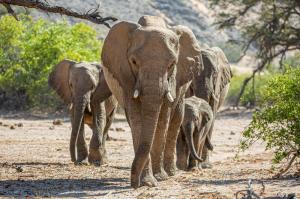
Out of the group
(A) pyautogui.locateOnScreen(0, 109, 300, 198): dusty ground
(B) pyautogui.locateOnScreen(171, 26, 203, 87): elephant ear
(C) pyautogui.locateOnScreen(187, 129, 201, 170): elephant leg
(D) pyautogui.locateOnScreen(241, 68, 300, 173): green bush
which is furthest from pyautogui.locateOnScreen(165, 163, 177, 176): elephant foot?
(C) pyautogui.locateOnScreen(187, 129, 201, 170): elephant leg

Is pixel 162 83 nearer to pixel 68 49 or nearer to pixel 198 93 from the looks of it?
pixel 198 93

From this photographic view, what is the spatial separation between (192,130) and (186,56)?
1700 mm

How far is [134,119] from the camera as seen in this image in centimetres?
1091

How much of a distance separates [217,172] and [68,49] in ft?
64.6

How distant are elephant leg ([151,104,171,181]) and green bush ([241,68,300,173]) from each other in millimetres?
1137

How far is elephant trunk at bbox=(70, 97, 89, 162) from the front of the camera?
14.4m

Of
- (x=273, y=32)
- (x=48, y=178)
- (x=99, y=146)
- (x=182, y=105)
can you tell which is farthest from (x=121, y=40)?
(x=273, y=32)

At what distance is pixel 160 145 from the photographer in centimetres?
1174

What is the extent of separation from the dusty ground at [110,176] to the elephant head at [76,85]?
2.75ft

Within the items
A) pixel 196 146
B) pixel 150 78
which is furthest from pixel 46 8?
pixel 150 78

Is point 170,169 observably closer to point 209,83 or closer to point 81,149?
point 81,149

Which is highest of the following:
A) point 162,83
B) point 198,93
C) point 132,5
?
point 162,83

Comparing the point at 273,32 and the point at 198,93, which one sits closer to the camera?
the point at 198,93

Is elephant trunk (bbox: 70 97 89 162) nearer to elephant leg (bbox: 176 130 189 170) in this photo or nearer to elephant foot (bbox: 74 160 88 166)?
elephant foot (bbox: 74 160 88 166)
